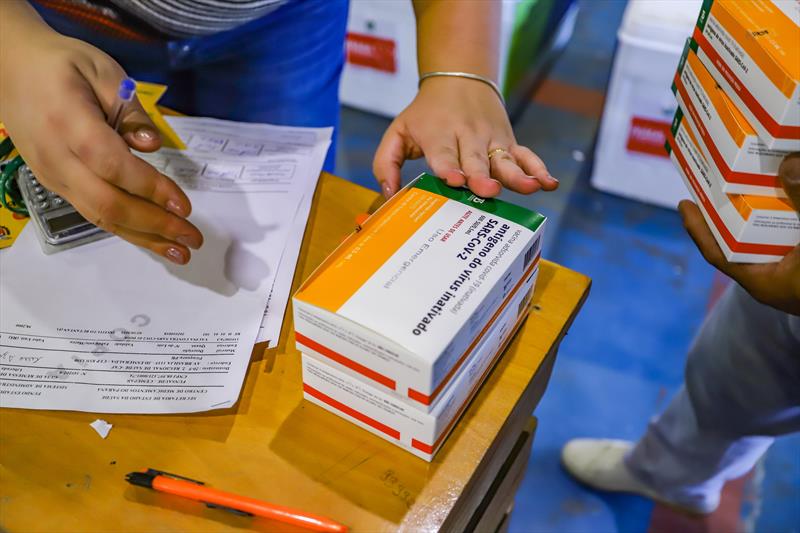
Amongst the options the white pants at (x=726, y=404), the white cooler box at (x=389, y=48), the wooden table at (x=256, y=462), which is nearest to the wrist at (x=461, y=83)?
the wooden table at (x=256, y=462)

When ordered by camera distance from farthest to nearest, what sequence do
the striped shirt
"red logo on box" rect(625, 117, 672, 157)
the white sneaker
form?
"red logo on box" rect(625, 117, 672, 157) < the white sneaker < the striped shirt

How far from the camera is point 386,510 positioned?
0.45m

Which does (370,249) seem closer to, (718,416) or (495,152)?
(495,152)

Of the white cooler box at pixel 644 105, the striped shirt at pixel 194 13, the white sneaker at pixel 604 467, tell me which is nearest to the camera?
the striped shirt at pixel 194 13

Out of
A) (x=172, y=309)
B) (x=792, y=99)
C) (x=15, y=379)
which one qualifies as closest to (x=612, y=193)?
(x=792, y=99)

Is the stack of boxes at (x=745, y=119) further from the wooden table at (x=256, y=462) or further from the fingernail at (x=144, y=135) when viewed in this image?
the fingernail at (x=144, y=135)

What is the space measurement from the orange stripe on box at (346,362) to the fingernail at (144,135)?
0.75ft

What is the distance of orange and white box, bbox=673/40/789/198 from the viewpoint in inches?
21.4

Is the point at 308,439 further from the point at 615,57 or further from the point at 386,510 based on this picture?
the point at 615,57

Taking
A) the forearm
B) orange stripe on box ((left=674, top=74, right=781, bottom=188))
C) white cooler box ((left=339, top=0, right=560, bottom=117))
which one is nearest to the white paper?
the forearm

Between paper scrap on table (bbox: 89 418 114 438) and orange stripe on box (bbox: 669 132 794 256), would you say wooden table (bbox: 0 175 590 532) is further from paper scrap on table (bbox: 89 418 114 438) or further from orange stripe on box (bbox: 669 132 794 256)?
orange stripe on box (bbox: 669 132 794 256)

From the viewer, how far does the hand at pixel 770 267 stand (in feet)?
1.76

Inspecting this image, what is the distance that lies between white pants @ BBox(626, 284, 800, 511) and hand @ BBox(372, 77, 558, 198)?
1.14 ft

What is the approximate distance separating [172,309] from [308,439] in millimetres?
186
